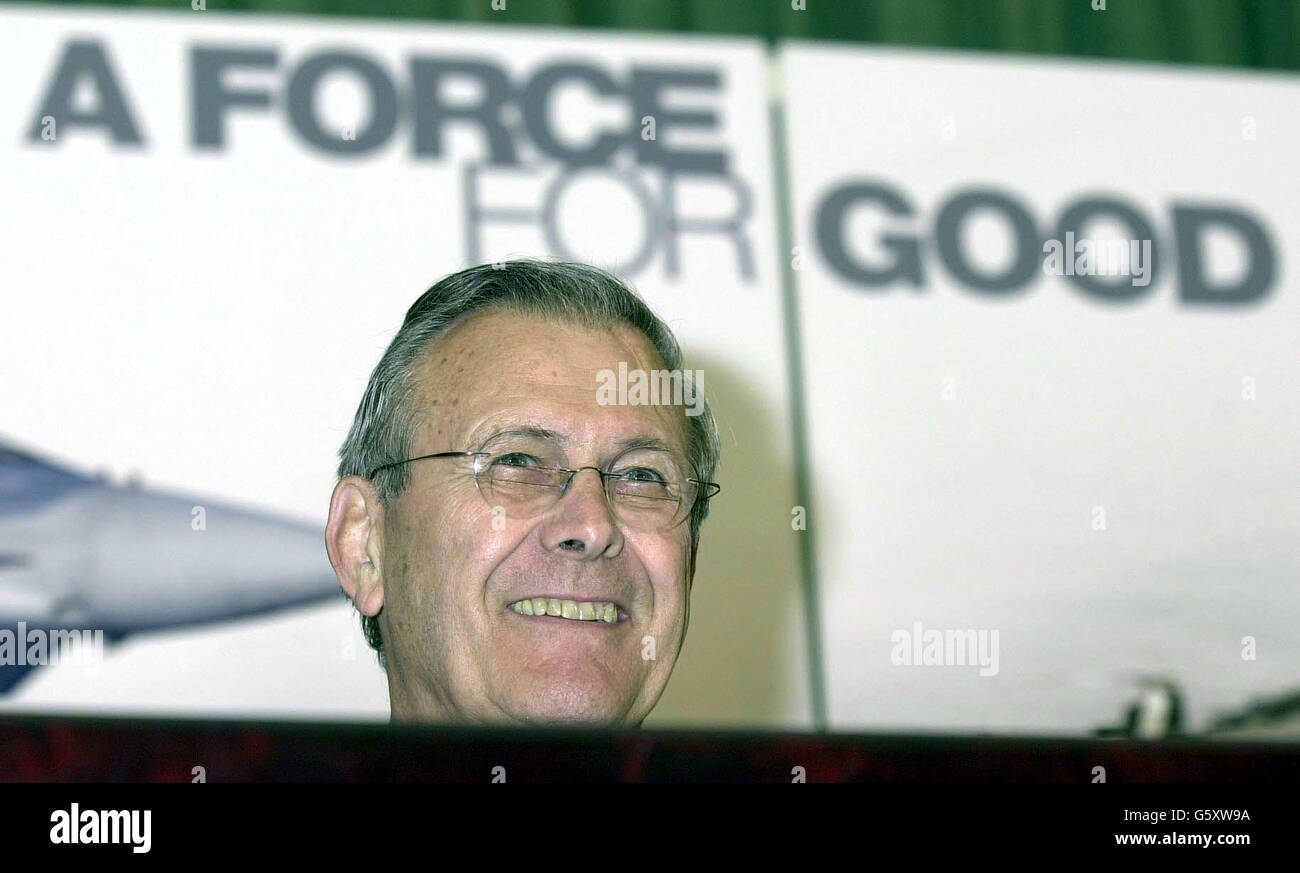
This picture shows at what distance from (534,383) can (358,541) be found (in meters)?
0.23

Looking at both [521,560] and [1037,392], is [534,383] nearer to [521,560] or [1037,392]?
[521,560]

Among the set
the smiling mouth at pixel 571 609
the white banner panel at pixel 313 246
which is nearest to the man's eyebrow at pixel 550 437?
the smiling mouth at pixel 571 609

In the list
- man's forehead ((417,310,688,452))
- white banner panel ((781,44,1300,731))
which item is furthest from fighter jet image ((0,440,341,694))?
man's forehead ((417,310,688,452))

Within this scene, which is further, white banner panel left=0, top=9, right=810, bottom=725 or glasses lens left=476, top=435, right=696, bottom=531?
white banner panel left=0, top=9, right=810, bottom=725

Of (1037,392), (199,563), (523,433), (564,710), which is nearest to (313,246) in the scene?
(199,563)

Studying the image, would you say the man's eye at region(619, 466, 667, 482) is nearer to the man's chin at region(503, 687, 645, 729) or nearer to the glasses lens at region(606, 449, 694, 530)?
the glasses lens at region(606, 449, 694, 530)

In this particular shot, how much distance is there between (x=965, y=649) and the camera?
273 centimetres

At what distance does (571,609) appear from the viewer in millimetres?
1186

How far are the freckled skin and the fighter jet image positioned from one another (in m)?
1.29

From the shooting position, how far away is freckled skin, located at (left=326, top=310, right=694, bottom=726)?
1183 mm

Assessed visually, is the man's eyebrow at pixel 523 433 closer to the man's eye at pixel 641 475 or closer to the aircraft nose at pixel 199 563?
the man's eye at pixel 641 475

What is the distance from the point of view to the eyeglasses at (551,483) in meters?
1.22
